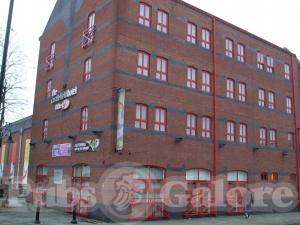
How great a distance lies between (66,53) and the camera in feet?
89.4

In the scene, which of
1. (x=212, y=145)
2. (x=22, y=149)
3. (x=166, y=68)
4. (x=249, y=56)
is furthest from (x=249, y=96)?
(x=22, y=149)

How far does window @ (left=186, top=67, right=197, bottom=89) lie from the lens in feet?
83.0

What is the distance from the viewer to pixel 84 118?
77.9ft

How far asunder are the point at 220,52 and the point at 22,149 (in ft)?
83.4

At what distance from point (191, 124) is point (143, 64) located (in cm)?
518

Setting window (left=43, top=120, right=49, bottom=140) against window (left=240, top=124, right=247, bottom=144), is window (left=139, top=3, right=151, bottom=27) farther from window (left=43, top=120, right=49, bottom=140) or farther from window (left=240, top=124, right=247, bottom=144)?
window (left=43, top=120, right=49, bottom=140)

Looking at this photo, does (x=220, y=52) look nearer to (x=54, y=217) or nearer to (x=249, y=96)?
Result: (x=249, y=96)

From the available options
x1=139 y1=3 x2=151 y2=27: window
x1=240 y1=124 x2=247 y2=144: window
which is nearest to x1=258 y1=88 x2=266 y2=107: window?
x1=240 y1=124 x2=247 y2=144: window

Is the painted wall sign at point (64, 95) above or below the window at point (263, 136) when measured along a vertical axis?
above

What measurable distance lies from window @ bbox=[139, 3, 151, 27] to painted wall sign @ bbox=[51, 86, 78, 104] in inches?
240

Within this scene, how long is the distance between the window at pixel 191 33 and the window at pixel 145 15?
11.4 feet

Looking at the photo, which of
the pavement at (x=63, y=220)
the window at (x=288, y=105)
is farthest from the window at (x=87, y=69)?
the window at (x=288, y=105)

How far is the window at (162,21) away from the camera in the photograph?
953 inches

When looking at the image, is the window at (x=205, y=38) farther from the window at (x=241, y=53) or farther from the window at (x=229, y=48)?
the window at (x=241, y=53)
